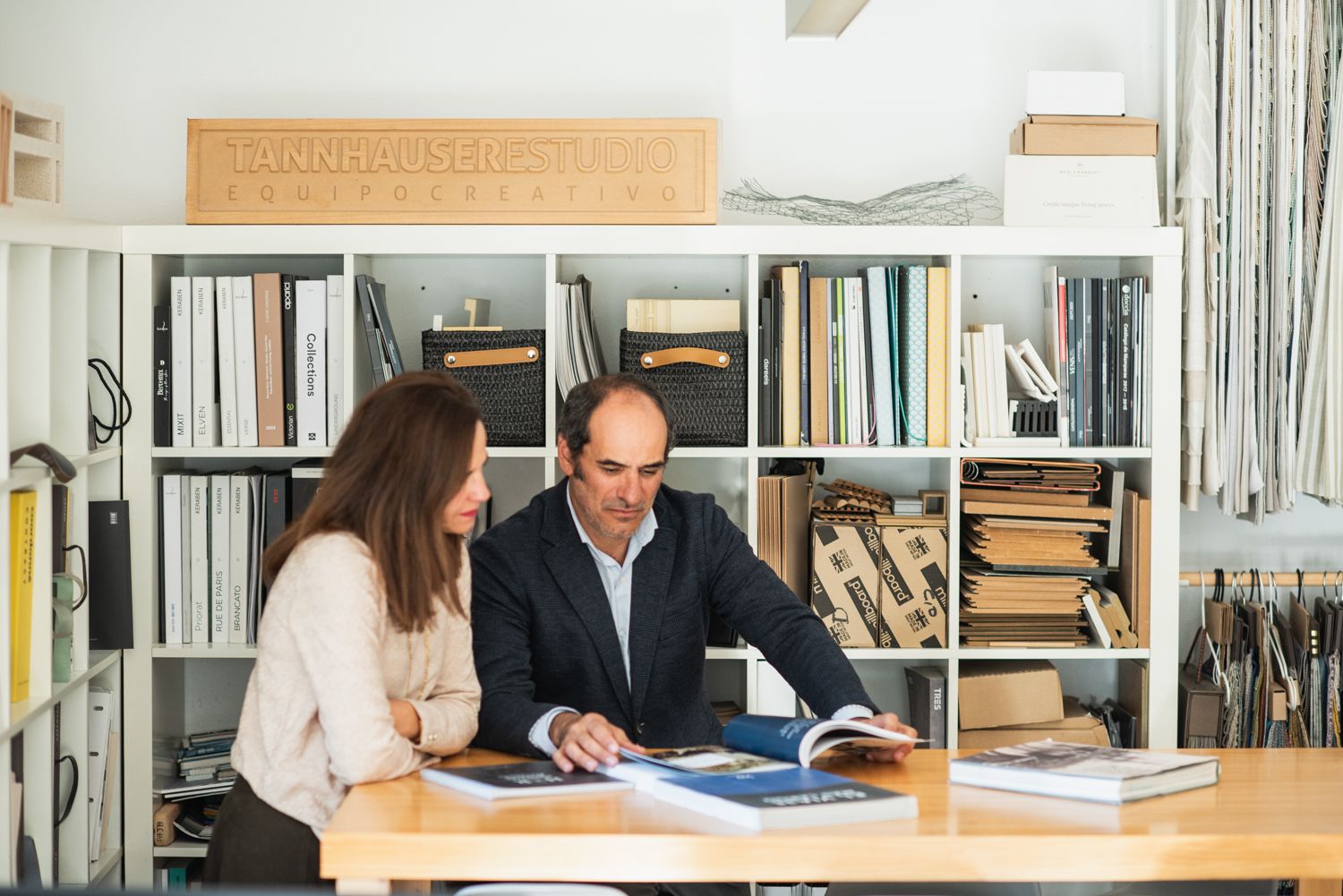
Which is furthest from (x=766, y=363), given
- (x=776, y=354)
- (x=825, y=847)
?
(x=825, y=847)

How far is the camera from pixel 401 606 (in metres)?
2.00

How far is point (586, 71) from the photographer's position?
3.56 m

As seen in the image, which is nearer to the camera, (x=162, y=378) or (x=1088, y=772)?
(x=1088, y=772)

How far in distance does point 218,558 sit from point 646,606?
1.19 m

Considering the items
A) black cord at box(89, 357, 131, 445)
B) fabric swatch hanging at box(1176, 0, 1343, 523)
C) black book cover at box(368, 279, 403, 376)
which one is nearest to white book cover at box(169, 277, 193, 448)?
black cord at box(89, 357, 131, 445)

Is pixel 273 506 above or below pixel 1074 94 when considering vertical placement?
below

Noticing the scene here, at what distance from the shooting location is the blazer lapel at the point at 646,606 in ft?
8.60

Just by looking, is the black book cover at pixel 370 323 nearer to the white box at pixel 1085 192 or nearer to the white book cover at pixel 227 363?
the white book cover at pixel 227 363

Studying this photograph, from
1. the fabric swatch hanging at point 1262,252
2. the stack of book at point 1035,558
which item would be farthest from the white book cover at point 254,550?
the fabric swatch hanging at point 1262,252

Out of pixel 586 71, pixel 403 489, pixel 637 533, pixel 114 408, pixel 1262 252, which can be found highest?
pixel 586 71

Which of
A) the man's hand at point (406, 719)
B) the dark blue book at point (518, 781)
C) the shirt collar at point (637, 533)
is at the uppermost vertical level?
the shirt collar at point (637, 533)

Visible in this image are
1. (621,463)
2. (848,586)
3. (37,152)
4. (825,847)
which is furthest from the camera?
(848,586)

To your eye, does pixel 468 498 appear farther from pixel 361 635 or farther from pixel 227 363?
pixel 227 363

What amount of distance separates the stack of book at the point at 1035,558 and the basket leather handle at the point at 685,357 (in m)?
0.65
